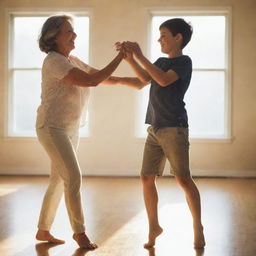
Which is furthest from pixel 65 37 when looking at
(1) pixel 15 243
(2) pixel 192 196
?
(1) pixel 15 243

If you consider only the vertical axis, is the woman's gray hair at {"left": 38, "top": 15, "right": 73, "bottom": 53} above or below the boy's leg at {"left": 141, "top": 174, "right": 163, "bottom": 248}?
above

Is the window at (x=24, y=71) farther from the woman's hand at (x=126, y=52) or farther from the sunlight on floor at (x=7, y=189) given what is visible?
the woman's hand at (x=126, y=52)

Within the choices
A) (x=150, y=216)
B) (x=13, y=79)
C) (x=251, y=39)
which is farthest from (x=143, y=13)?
(x=150, y=216)

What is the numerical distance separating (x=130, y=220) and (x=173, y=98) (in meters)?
1.39

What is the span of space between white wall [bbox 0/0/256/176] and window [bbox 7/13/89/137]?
0.43 ft

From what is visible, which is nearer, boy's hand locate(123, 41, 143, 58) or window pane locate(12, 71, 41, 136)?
boy's hand locate(123, 41, 143, 58)

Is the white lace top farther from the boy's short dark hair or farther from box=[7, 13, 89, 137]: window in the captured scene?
box=[7, 13, 89, 137]: window

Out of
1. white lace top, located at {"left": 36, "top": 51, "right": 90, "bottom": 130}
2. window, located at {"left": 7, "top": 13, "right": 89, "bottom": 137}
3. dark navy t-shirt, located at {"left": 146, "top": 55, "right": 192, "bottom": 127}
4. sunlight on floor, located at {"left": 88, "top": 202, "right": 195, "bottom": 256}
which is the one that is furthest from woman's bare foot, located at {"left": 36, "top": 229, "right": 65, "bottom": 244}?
window, located at {"left": 7, "top": 13, "right": 89, "bottom": 137}

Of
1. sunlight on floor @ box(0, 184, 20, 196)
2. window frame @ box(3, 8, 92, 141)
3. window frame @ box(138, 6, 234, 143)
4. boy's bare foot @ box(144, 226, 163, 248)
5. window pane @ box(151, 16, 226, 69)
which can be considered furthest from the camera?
window frame @ box(3, 8, 92, 141)

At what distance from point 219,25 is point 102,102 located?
6.47 ft

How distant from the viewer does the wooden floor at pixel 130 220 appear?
302 centimetres

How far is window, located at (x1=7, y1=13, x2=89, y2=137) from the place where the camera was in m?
7.36

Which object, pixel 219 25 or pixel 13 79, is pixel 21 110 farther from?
pixel 219 25

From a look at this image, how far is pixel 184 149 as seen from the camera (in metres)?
2.97
